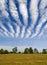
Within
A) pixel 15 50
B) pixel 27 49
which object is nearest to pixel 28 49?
pixel 27 49

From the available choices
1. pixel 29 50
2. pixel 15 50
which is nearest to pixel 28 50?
pixel 29 50

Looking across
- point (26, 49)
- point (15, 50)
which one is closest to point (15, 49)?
point (15, 50)

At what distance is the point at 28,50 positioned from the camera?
140 m

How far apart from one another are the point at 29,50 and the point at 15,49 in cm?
1573

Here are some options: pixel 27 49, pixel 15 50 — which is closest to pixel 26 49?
pixel 27 49

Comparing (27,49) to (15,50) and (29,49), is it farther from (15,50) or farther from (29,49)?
(15,50)

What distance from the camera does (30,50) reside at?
5448 inches

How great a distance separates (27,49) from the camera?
142 m

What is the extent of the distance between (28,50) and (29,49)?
1.15 meters

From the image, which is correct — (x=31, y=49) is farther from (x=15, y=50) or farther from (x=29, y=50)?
(x=15, y=50)

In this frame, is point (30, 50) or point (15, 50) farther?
point (15, 50)

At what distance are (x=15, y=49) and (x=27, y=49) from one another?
41.5 feet

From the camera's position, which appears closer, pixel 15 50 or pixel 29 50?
pixel 29 50

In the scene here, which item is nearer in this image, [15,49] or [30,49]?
[30,49]
